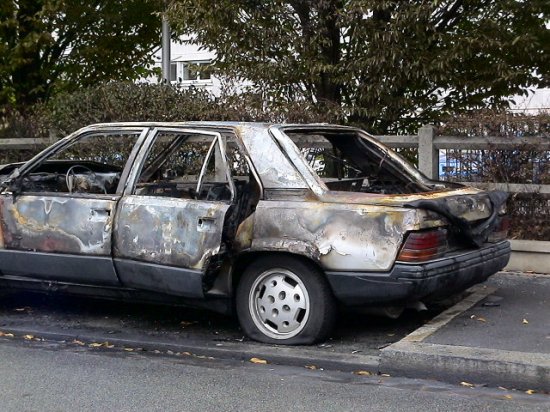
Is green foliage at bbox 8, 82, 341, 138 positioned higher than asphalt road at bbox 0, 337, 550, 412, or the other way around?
green foliage at bbox 8, 82, 341, 138

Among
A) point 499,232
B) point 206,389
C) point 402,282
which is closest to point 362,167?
point 499,232

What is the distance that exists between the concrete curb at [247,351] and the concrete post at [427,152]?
3.64m

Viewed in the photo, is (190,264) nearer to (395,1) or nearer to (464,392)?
(464,392)

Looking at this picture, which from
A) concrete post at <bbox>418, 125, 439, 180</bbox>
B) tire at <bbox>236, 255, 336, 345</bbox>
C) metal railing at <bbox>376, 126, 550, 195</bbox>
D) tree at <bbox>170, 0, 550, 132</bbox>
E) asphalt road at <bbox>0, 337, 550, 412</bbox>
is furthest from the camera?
tree at <bbox>170, 0, 550, 132</bbox>

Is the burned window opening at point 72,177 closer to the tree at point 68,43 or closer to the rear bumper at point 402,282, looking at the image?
the rear bumper at point 402,282

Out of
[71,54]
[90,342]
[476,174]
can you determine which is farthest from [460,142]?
[71,54]

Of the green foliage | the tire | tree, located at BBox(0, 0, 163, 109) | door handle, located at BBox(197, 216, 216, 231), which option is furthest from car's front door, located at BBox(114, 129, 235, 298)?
tree, located at BBox(0, 0, 163, 109)

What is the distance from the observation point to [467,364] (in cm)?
557

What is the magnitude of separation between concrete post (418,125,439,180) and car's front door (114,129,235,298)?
2.91 meters

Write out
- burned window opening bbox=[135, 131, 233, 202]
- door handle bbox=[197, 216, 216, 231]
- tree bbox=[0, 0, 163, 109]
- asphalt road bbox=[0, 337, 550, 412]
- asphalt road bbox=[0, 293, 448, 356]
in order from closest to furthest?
asphalt road bbox=[0, 337, 550, 412], door handle bbox=[197, 216, 216, 231], asphalt road bbox=[0, 293, 448, 356], burned window opening bbox=[135, 131, 233, 202], tree bbox=[0, 0, 163, 109]

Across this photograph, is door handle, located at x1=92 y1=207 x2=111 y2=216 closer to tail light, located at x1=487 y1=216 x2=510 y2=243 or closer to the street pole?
tail light, located at x1=487 y1=216 x2=510 y2=243

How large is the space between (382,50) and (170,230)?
17.8 ft

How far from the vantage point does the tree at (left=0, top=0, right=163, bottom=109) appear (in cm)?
1480

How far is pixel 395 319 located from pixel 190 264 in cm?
179
